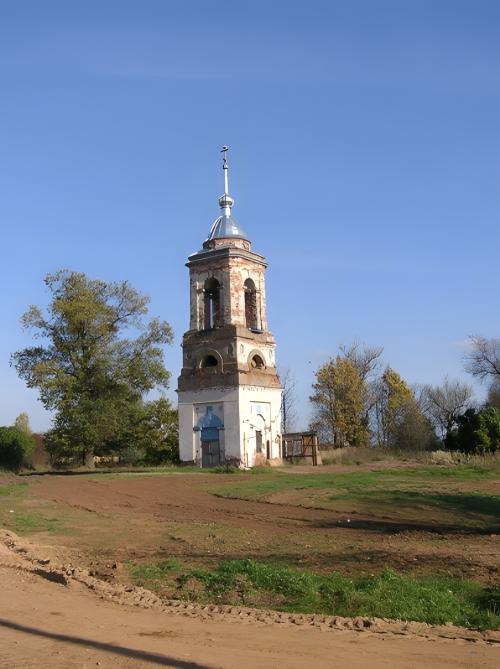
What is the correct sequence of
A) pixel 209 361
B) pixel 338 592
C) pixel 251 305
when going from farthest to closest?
1. pixel 251 305
2. pixel 209 361
3. pixel 338 592

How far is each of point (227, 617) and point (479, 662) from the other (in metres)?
2.98

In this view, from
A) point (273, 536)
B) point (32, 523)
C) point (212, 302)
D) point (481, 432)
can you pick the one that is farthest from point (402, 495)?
point (212, 302)

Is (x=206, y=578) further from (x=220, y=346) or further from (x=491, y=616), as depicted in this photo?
(x=220, y=346)

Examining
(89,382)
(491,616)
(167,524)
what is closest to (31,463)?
(89,382)

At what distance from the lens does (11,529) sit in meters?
16.5

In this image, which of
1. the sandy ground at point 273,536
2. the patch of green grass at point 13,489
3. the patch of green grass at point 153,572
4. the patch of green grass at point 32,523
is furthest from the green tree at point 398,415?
the patch of green grass at point 153,572

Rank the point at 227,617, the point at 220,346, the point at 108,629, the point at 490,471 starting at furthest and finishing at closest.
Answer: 1. the point at 220,346
2. the point at 490,471
3. the point at 227,617
4. the point at 108,629

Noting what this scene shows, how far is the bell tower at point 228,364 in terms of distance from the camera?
40062mm

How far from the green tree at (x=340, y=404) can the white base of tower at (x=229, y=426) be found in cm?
2384

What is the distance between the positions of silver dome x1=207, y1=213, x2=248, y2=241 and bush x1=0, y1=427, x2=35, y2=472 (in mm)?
18844

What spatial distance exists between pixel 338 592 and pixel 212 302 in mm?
35242

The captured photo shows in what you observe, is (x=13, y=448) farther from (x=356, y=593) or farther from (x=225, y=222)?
(x=356, y=593)

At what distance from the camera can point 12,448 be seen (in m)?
47.7

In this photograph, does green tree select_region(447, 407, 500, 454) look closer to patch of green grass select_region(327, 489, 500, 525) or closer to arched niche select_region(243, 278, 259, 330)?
arched niche select_region(243, 278, 259, 330)
